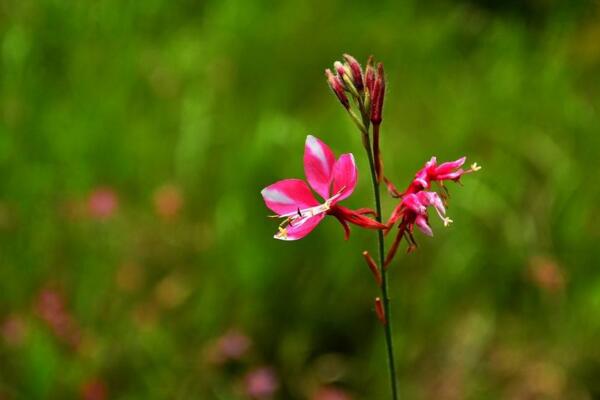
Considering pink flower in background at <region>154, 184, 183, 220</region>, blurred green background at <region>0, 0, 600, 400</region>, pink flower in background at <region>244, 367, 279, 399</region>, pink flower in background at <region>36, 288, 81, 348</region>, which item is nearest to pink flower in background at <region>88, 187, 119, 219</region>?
blurred green background at <region>0, 0, 600, 400</region>

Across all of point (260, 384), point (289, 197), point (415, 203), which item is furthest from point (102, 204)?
point (415, 203)

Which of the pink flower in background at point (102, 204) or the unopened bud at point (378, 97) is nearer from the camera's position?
the unopened bud at point (378, 97)

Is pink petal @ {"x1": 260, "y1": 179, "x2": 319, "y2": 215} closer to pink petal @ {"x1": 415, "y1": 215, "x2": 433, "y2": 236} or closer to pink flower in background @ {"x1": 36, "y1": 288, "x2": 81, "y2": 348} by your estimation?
pink petal @ {"x1": 415, "y1": 215, "x2": 433, "y2": 236}

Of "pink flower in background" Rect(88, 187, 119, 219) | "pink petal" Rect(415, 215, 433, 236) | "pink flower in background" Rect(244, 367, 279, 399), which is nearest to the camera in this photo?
"pink petal" Rect(415, 215, 433, 236)

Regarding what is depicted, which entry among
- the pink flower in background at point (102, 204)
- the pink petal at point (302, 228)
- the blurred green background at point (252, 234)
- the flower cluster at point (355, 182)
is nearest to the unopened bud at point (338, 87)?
the flower cluster at point (355, 182)

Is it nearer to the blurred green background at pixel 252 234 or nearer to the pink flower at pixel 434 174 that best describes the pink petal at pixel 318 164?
the pink flower at pixel 434 174

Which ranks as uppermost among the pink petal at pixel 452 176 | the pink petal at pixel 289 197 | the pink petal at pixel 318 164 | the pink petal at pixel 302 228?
the pink petal at pixel 318 164
